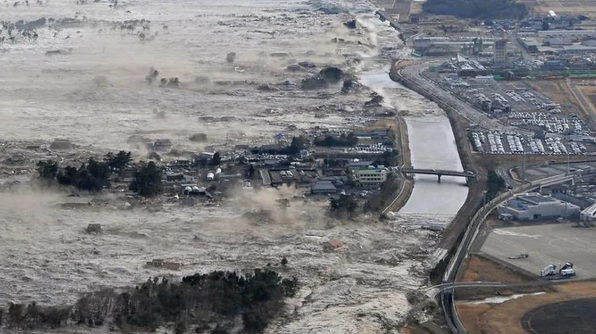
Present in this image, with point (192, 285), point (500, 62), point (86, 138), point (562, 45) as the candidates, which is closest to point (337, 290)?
point (192, 285)

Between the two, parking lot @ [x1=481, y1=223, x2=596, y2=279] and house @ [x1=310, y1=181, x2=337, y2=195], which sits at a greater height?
parking lot @ [x1=481, y1=223, x2=596, y2=279]

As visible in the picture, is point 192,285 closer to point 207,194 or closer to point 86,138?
point 207,194

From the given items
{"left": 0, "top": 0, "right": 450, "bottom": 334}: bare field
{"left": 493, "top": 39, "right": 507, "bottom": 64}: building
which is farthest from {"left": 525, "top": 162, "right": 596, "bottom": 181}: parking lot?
{"left": 493, "top": 39, "right": 507, "bottom": 64}: building

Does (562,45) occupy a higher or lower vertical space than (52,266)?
lower

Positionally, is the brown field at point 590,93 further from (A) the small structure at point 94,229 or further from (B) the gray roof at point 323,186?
(A) the small structure at point 94,229

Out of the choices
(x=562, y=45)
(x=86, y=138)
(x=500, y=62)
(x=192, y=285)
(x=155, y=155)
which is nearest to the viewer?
(x=192, y=285)

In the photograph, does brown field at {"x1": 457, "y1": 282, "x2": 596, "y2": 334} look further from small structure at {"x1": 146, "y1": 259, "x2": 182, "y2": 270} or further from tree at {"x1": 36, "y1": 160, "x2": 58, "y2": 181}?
tree at {"x1": 36, "y1": 160, "x2": 58, "y2": 181}

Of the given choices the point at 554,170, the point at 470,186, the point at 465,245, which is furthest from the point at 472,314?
the point at 554,170
